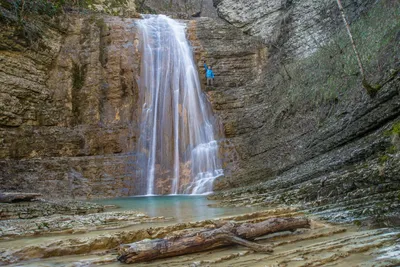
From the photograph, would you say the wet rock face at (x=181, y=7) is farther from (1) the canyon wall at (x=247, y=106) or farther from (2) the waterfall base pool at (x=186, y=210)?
(2) the waterfall base pool at (x=186, y=210)

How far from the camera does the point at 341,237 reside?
167 inches

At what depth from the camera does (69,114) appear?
15859mm

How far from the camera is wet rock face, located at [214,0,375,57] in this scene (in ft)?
52.4

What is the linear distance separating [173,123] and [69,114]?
17.1ft

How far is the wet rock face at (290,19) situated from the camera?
15977 mm

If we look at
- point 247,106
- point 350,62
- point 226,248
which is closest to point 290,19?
point 247,106

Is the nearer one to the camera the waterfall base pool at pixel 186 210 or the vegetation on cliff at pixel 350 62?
the waterfall base pool at pixel 186 210

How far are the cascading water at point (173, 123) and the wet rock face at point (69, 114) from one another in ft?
2.44

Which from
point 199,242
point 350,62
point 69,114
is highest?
point 69,114

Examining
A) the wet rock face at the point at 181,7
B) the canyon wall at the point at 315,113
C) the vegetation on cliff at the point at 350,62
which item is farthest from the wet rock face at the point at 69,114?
the wet rock face at the point at 181,7

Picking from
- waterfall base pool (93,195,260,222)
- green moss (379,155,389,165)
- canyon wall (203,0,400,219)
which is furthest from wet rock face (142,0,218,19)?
green moss (379,155,389,165)

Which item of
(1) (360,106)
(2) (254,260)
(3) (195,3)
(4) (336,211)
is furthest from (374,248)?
(3) (195,3)

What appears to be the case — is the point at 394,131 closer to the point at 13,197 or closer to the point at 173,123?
the point at 13,197

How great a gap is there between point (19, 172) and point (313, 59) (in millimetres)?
13907
